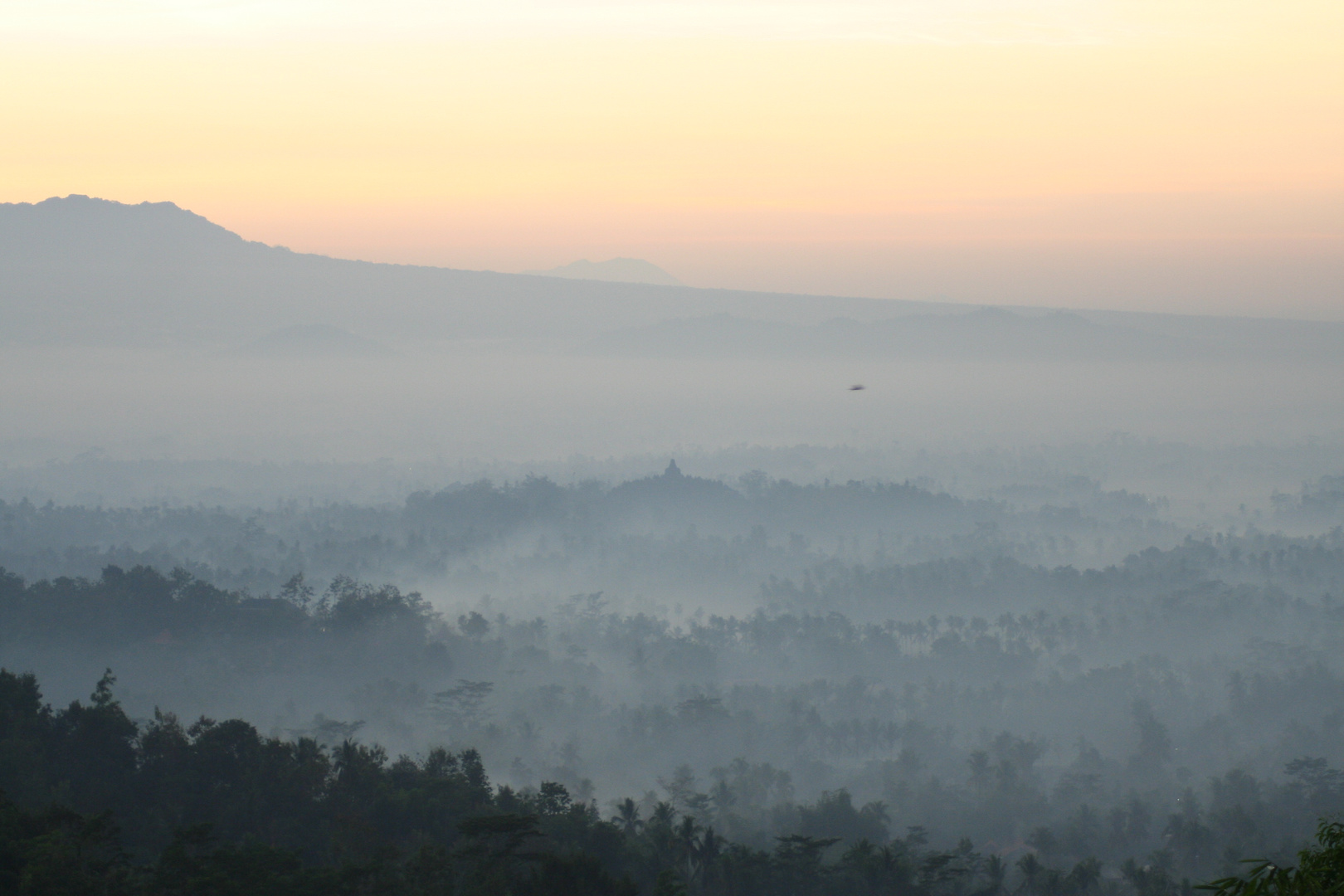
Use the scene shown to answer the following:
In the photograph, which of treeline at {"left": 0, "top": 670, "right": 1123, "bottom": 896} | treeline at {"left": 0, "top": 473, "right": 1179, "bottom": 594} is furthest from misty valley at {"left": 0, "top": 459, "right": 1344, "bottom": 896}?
treeline at {"left": 0, "top": 473, "right": 1179, "bottom": 594}

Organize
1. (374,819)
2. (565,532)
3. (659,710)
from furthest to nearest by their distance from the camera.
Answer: (565,532)
(659,710)
(374,819)

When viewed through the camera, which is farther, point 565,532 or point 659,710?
point 565,532

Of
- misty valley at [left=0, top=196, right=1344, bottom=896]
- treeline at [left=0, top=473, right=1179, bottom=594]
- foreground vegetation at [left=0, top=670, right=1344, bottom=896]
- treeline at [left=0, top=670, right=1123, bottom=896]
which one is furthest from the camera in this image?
treeline at [left=0, top=473, right=1179, bottom=594]

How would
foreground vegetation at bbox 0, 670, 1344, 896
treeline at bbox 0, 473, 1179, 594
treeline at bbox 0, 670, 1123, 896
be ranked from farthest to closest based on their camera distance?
treeline at bbox 0, 473, 1179, 594 < treeline at bbox 0, 670, 1123, 896 < foreground vegetation at bbox 0, 670, 1344, 896

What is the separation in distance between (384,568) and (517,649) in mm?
Result: 43806

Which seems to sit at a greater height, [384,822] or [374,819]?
[374,819]

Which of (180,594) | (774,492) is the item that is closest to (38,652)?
(180,594)

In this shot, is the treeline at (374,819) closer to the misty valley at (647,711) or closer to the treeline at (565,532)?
the misty valley at (647,711)

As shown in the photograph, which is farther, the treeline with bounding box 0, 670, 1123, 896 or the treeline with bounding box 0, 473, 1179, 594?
the treeline with bounding box 0, 473, 1179, 594

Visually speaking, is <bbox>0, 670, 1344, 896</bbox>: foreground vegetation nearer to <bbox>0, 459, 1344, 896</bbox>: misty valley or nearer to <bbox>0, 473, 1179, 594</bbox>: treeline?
<bbox>0, 459, 1344, 896</bbox>: misty valley

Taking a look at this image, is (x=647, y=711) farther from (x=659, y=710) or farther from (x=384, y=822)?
(x=384, y=822)

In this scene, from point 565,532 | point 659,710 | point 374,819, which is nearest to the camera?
point 374,819

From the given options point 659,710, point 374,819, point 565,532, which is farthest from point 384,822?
point 565,532

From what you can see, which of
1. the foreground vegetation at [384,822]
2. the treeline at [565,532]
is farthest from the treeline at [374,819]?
the treeline at [565,532]
